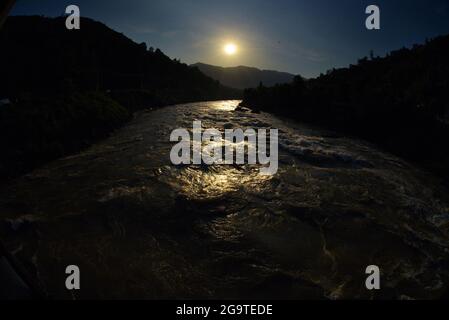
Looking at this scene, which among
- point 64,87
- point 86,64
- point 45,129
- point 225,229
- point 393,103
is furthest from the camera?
point 86,64

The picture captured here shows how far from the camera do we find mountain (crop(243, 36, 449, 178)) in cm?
1928

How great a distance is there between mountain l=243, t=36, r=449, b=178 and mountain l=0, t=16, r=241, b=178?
62.7ft

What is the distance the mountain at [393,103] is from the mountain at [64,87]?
1913cm

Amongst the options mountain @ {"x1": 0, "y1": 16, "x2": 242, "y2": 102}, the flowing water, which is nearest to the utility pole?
the flowing water

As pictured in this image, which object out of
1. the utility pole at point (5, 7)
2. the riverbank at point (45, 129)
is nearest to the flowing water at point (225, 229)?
the riverbank at point (45, 129)

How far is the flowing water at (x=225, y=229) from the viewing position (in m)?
6.96

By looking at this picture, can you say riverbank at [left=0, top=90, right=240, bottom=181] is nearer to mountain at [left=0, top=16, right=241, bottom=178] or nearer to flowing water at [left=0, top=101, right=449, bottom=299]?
mountain at [left=0, top=16, right=241, bottom=178]

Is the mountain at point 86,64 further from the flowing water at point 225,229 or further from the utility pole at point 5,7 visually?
the utility pole at point 5,7

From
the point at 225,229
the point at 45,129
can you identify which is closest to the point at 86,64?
the point at 45,129

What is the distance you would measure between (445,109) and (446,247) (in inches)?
632

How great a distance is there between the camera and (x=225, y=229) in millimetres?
9133

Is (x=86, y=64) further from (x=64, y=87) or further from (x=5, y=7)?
(x=5, y=7)

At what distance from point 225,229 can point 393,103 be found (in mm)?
20307
